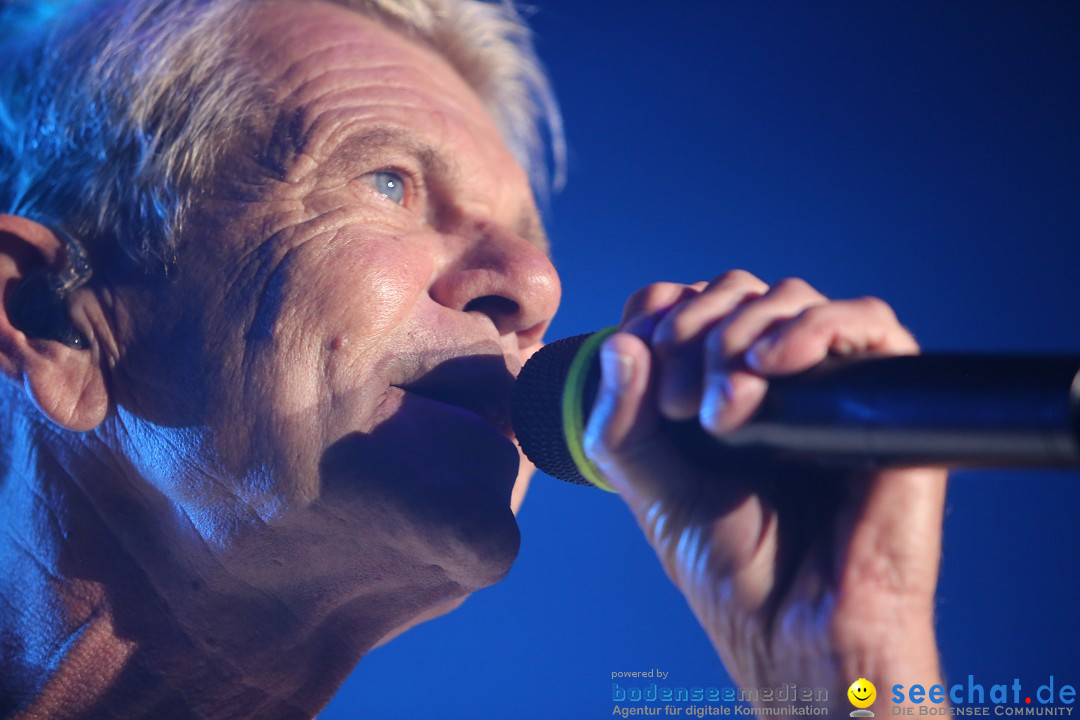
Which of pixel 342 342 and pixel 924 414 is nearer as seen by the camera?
pixel 924 414

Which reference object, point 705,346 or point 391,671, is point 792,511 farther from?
point 391,671

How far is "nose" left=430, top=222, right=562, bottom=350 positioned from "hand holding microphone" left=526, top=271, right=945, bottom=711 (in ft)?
0.90

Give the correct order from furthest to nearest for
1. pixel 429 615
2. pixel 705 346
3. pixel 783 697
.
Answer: pixel 429 615
pixel 783 697
pixel 705 346

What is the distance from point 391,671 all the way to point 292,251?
1394 millimetres

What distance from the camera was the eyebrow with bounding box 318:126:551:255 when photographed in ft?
4.11

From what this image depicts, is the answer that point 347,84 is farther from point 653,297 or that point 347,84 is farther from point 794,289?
point 794,289

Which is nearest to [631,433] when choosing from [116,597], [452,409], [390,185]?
[452,409]

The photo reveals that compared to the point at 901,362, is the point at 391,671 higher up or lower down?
lower down

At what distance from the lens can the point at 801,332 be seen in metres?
0.82

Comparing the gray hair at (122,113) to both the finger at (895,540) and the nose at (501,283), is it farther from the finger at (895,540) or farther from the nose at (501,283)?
the finger at (895,540)

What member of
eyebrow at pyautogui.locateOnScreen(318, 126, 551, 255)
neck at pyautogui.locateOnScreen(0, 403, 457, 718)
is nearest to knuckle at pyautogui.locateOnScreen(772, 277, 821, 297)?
eyebrow at pyautogui.locateOnScreen(318, 126, 551, 255)

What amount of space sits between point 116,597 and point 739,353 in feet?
3.33

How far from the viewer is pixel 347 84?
51.2 inches

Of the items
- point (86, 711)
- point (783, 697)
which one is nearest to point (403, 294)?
point (783, 697)
